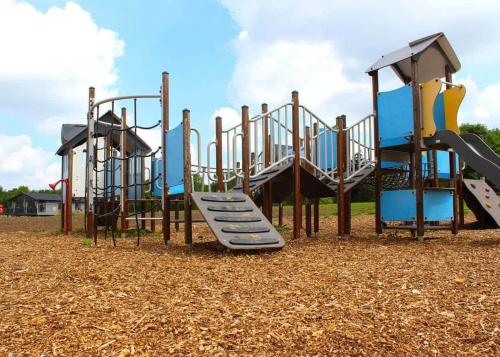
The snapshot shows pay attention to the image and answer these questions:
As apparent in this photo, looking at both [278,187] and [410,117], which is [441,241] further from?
[278,187]

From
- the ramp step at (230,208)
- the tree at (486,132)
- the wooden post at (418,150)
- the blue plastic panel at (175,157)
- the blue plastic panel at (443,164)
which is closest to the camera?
the ramp step at (230,208)

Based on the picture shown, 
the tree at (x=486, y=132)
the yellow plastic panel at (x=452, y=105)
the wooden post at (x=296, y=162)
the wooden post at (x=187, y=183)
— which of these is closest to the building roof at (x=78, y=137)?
the wooden post at (x=296, y=162)

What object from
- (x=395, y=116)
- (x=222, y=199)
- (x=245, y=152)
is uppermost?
(x=395, y=116)

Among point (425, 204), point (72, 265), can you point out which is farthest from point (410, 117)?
point (72, 265)

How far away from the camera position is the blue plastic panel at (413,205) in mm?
7480

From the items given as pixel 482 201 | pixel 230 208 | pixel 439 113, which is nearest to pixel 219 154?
pixel 230 208

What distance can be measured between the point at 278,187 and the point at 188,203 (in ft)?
12.0

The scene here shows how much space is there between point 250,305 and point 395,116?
225 inches

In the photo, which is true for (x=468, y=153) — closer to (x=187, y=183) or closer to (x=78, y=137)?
(x=187, y=183)

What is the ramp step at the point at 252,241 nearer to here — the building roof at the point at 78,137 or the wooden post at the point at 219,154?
the wooden post at the point at 219,154

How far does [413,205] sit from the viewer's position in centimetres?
747

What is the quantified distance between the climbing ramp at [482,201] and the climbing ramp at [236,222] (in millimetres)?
4668

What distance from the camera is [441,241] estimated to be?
7.17 m

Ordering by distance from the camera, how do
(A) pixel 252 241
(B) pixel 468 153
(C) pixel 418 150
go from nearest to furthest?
1. (A) pixel 252 241
2. (B) pixel 468 153
3. (C) pixel 418 150
